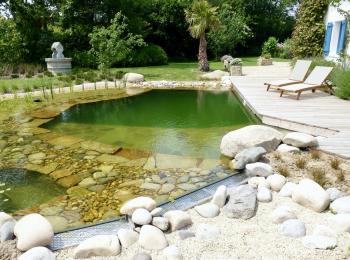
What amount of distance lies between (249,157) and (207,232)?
1848 mm

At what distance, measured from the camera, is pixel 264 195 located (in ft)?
12.9

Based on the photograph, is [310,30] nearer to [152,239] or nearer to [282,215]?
[282,215]

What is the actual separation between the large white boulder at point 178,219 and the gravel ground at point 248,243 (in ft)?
0.20

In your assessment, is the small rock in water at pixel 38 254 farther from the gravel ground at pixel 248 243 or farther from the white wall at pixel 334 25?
the white wall at pixel 334 25

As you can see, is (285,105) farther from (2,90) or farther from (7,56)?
(7,56)

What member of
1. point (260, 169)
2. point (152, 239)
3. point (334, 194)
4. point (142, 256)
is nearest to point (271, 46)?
point (260, 169)

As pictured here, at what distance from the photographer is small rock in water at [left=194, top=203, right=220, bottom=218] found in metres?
3.67

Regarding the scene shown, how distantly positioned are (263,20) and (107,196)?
80.8ft

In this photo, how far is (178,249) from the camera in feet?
9.98

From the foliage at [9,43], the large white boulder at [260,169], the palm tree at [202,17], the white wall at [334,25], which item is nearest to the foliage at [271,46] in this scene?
the palm tree at [202,17]

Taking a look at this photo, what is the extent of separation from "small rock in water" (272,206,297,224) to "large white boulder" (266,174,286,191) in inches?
24.9

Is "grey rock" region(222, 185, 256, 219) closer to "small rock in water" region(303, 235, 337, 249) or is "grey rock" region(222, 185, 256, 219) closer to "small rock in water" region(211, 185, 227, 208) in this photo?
"small rock in water" region(211, 185, 227, 208)

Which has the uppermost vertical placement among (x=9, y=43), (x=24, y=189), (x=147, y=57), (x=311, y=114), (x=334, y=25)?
(x=334, y=25)

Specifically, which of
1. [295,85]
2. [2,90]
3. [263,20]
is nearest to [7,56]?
[2,90]
